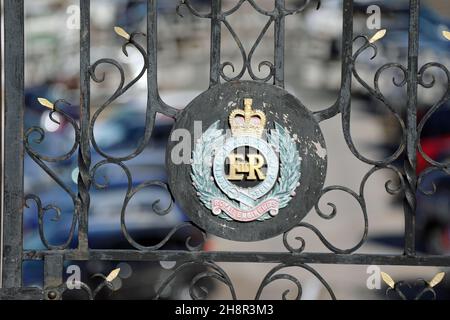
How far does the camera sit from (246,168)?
11.0 ft

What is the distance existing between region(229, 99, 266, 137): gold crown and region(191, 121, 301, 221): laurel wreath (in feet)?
0.18

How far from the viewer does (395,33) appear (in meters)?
4.29

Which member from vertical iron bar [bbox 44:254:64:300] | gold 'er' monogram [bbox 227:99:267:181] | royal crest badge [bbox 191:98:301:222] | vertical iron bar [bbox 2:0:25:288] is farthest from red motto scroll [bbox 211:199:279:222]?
vertical iron bar [bbox 2:0:25:288]

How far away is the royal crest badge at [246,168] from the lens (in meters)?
3.36

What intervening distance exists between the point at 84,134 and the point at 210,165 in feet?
1.87

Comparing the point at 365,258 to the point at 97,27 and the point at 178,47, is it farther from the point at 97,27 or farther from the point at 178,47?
the point at 97,27

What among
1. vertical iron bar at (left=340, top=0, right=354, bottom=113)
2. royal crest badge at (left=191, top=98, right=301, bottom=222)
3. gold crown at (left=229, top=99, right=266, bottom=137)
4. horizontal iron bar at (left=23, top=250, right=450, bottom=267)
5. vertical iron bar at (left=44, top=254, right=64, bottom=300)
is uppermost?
vertical iron bar at (left=340, top=0, right=354, bottom=113)

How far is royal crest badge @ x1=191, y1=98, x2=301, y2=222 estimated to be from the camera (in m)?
3.36

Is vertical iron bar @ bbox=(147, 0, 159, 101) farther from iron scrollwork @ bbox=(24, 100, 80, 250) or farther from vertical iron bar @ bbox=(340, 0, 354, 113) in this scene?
vertical iron bar @ bbox=(340, 0, 354, 113)

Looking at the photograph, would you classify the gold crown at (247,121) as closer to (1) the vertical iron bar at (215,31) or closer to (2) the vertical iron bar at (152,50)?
(1) the vertical iron bar at (215,31)

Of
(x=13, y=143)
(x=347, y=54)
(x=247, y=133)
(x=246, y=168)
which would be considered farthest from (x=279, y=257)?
(x=13, y=143)

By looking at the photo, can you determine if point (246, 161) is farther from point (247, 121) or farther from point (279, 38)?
point (279, 38)
